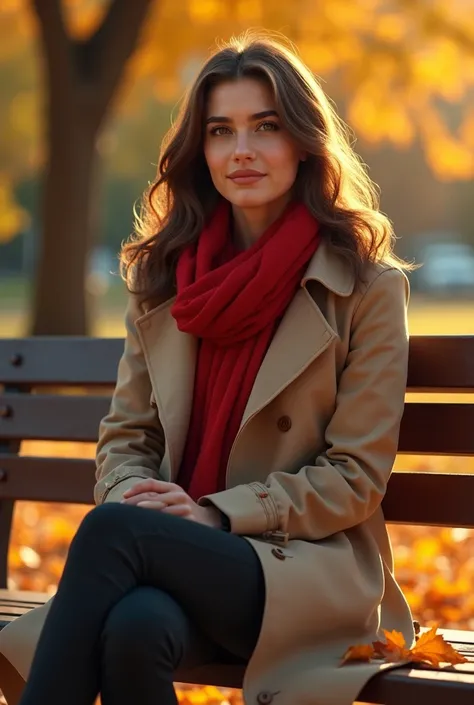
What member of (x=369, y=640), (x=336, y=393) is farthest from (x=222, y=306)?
(x=369, y=640)

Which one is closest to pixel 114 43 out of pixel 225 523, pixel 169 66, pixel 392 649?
pixel 169 66

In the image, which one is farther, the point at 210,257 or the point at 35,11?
the point at 35,11

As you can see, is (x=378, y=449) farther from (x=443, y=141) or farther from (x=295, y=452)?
(x=443, y=141)

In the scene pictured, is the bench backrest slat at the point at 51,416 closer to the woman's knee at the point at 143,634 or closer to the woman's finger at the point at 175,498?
the woman's finger at the point at 175,498

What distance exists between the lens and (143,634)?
9.50 feet

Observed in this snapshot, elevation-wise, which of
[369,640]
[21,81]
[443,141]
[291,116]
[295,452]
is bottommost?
[369,640]

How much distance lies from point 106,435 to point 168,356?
1.09ft

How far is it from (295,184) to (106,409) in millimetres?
1113

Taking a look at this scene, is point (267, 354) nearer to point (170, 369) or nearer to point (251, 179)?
point (170, 369)

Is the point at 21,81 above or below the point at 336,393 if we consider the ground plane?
above

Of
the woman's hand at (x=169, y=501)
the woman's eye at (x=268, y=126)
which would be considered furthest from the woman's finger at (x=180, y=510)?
the woman's eye at (x=268, y=126)

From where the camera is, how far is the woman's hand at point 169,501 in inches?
129

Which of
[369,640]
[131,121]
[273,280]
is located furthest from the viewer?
[131,121]

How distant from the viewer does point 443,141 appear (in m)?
15.1
